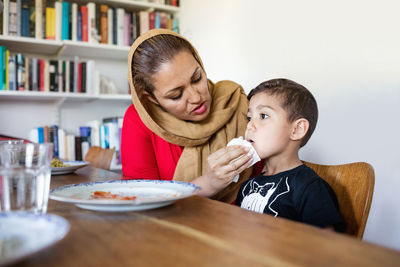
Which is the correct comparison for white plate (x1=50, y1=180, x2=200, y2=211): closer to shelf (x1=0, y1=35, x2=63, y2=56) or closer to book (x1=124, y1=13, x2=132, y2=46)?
shelf (x1=0, y1=35, x2=63, y2=56)

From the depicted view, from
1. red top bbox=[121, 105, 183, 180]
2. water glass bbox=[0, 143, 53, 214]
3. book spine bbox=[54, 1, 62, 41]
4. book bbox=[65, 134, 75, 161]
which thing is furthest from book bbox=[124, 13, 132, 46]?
water glass bbox=[0, 143, 53, 214]

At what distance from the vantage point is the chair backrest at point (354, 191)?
2.68 feet

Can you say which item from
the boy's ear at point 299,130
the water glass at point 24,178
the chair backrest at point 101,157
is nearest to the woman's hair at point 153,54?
the boy's ear at point 299,130

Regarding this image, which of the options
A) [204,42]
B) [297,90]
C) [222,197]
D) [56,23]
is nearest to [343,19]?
[297,90]

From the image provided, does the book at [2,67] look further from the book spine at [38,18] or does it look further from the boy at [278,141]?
the boy at [278,141]

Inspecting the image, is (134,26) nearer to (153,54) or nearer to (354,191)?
(153,54)

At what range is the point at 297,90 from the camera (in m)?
1.14

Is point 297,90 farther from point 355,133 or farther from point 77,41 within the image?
point 77,41

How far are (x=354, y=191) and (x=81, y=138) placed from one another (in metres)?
2.39

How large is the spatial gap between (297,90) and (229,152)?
306 mm

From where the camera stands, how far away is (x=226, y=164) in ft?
3.46

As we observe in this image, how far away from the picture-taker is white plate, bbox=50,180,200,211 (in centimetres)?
62

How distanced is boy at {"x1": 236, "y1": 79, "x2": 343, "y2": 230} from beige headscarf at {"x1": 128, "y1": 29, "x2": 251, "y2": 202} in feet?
0.80

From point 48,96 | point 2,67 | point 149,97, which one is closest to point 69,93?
point 48,96
